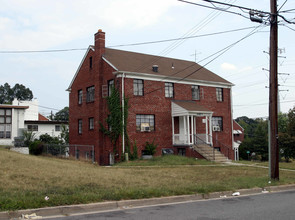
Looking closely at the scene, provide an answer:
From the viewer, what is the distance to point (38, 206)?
7.58 metres

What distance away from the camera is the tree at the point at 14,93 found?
97125 mm

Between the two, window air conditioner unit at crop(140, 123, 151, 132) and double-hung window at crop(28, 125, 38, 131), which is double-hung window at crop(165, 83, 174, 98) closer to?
window air conditioner unit at crop(140, 123, 151, 132)

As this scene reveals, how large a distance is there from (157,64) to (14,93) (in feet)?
268

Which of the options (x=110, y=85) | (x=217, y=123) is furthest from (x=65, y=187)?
(x=217, y=123)

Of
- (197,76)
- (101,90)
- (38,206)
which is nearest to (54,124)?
(101,90)

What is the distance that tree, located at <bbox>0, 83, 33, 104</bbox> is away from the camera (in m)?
97.1

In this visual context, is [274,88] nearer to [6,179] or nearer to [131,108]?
[6,179]

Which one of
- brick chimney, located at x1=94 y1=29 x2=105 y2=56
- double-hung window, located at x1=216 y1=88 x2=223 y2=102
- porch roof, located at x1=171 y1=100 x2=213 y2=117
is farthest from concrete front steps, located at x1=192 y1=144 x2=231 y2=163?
brick chimney, located at x1=94 y1=29 x2=105 y2=56

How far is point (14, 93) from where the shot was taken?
326 ft

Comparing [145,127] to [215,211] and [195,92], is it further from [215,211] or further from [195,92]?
[215,211]

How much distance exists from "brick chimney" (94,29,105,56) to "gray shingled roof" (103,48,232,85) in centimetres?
53

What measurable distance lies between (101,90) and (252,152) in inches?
1389

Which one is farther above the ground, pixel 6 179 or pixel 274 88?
pixel 274 88

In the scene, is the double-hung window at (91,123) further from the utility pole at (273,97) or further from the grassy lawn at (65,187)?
the utility pole at (273,97)
